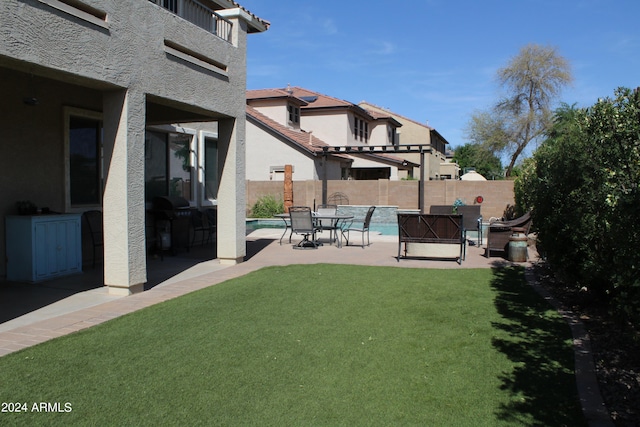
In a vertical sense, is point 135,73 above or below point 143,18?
below

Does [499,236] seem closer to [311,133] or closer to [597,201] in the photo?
[597,201]

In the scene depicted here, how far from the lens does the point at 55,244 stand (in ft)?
27.9

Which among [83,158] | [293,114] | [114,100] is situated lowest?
[83,158]

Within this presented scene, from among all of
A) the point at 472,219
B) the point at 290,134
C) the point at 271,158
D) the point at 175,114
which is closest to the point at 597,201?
the point at 175,114

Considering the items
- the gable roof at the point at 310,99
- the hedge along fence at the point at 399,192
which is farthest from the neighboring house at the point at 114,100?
the gable roof at the point at 310,99

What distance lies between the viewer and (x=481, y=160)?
43.1 meters

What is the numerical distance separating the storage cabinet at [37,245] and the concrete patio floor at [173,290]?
0.25 meters

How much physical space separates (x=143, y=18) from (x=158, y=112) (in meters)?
3.15

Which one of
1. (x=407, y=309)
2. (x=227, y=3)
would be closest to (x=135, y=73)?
(x=227, y=3)

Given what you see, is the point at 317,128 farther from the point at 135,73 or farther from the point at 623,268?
the point at 623,268

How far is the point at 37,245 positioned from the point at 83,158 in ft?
7.91

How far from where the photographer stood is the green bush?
25.1 meters

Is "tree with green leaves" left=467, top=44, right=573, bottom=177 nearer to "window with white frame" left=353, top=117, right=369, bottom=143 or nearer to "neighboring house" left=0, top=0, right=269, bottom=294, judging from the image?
"window with white frame" left=353, top=117, right=369, bottom=143

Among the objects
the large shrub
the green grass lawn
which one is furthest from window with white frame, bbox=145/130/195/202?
the large shrub
